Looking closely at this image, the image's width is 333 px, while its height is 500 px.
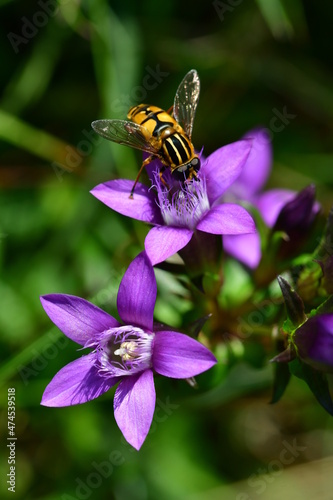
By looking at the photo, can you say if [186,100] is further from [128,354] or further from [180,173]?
[128,354]

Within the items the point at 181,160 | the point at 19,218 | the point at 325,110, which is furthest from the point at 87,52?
the point at 181,160

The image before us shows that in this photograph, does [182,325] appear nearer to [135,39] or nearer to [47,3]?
[135,39]

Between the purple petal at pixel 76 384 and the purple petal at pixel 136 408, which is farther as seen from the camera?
the purple petal at pixel 76 384

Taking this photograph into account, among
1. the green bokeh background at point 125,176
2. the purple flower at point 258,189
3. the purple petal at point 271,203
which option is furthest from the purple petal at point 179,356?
the purple petal at point 271,203

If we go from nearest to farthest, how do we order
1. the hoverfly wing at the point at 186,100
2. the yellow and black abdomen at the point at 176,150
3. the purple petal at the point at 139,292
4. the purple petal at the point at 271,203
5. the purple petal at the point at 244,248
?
the purple petal at the point at 139,292 → the yellow and black abdomen at the point at 176,150 → the hoverfly wing at the point at 186,100 → the purple petal at the point at 244,248 → the purple petal at the point at 271,203

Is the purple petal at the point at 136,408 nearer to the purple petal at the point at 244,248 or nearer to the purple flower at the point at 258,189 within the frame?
the purple petal at the point at 244,248
